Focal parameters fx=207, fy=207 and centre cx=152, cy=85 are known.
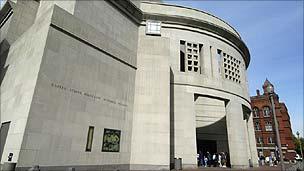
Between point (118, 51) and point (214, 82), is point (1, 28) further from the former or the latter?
point (214, 82)

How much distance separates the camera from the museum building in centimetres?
1113

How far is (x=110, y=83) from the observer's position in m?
15.2

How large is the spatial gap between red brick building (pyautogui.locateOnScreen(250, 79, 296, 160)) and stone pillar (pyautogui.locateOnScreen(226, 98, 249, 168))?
106 ft

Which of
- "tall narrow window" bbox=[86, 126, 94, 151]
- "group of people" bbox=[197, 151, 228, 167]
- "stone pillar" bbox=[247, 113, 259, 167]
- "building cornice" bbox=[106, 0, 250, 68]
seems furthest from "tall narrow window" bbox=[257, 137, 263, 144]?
"tall narrow window" bbox=[86, 126, 94, 151]

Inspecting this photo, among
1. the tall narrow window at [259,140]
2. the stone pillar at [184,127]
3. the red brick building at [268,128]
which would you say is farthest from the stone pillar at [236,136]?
the tall narrow window at [259,140]

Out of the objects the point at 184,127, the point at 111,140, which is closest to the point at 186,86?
the point at 184,127

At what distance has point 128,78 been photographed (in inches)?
672

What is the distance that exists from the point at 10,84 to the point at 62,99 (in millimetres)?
4405

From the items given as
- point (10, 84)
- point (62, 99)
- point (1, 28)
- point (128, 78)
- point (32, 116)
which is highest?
point (1, 28)

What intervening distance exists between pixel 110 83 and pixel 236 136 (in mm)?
14626

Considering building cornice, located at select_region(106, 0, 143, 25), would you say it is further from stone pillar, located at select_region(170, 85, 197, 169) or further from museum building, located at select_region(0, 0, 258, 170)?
stone pillar, located at select_region(170, 85, 197, 169)

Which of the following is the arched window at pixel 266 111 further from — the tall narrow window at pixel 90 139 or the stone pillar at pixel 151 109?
the tall narrow window at pixel 90 139

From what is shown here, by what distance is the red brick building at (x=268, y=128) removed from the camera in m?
49.6

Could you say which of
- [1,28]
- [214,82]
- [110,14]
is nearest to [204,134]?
[214,82]
